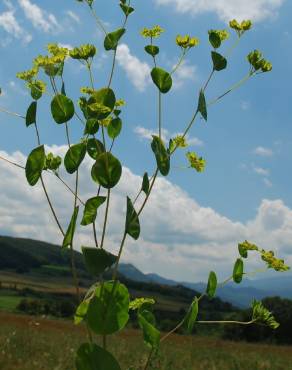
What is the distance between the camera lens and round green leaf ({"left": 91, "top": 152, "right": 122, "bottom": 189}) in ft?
7.06

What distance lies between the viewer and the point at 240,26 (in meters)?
2.62

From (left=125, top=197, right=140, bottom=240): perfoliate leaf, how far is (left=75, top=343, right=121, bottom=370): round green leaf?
0.45m

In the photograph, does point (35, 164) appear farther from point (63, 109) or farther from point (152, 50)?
point (152, 50)

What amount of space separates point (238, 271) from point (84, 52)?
48.2 inches

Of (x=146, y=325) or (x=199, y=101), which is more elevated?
(x=199, y=101)

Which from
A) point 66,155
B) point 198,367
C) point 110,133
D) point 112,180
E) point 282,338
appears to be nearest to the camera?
point 112,180

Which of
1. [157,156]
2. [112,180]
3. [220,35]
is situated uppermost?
[220,35]

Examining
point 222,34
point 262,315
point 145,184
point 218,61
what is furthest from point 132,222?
point 222,34

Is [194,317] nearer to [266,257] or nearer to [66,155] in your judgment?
[266,257]

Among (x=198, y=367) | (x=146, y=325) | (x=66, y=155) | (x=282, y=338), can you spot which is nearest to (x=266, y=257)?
(x=146, y=325)

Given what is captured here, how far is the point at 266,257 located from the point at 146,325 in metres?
0.62

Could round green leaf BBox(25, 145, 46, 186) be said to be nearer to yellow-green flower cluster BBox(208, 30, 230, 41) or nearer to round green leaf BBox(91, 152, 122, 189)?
round green leaf BBox(91, 152, 122, 189)

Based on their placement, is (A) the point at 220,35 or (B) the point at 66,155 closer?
(B) the point at 66,155

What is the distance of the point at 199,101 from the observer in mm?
2396
